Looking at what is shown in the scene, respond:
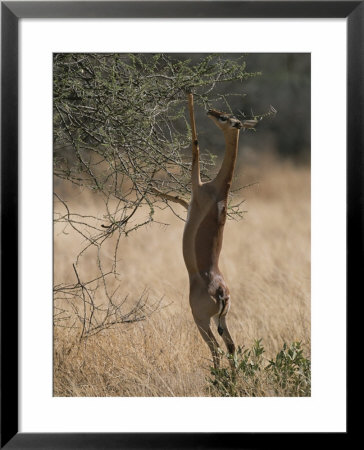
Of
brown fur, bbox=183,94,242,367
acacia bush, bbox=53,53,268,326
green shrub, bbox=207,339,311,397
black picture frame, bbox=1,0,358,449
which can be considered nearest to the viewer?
black picture frame, bbox=1,0,358,449

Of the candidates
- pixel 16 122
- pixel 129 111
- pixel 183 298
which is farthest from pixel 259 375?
pixel 16 122

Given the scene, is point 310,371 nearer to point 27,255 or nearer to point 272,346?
point 272,346

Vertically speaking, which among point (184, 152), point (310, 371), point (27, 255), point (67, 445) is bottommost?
point (67, 445)

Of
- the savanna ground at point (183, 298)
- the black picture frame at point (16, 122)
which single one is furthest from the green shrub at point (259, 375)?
the black picture frame at point (16, 122)

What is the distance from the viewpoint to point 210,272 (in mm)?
3477

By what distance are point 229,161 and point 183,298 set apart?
979mm

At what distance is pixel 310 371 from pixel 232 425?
1.51 feet

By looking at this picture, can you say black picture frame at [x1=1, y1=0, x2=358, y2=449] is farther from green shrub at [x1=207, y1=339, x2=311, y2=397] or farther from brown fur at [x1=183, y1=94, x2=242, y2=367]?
brown fur at [x1=183, y1=94, x2=242, y2=367]

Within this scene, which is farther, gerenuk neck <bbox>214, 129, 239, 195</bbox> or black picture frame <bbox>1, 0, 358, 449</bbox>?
gerenuk neck <bbox>214, 129, 239, 195</bbox>

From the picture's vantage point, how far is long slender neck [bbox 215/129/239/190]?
347 cm

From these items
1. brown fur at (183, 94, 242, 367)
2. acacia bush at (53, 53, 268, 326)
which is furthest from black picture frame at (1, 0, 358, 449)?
→ brown fur at (183, 94, 242, 367)

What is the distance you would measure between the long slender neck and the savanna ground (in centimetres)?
42

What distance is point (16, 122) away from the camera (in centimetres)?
315

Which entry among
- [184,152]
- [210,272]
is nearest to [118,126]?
[184,152]
